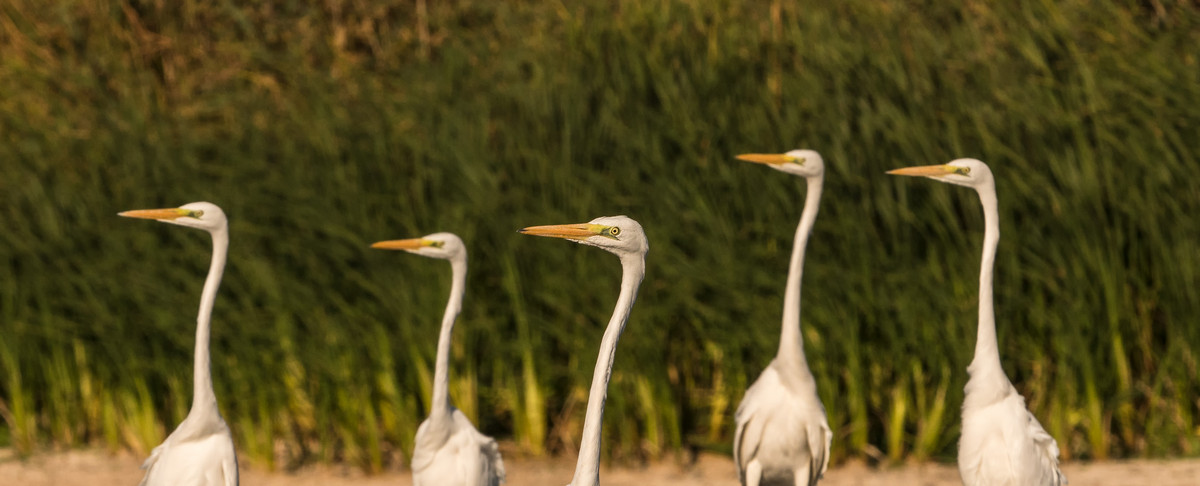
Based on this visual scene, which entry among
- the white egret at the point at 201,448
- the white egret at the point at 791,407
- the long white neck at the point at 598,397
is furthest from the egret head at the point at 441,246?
the long white neck at the point at 598,397

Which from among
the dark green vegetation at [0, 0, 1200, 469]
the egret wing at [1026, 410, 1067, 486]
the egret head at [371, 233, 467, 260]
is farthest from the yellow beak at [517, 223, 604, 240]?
the dark green vegetation at [0, 0, 1200, 469]

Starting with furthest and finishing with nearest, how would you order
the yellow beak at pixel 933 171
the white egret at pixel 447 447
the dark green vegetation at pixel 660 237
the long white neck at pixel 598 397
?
the dark green vegetation at pixel 660 237 < the white egret at pixel 447 447 < the yellow beak at pixel 933 171 < the long white neck at pixel 598 397

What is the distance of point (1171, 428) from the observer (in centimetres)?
798

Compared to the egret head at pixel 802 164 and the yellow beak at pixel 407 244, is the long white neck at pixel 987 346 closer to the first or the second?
the egret head at pixel 802 164

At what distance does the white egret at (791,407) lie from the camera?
6.55m

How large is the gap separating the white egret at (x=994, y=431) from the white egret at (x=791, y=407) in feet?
3.22

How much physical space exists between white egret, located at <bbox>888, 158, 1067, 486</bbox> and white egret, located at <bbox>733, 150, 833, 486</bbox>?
0.98 meters

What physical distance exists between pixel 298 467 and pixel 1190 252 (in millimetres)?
5218

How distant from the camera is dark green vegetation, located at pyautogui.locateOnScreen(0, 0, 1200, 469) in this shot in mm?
8039

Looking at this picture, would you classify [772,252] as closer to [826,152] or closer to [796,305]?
[826,152]

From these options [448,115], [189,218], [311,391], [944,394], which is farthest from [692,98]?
[189,218]

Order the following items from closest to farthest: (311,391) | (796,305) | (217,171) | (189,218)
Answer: (189,218)
(796,305)
(311,391)
(217,171)

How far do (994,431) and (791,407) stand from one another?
119 cm

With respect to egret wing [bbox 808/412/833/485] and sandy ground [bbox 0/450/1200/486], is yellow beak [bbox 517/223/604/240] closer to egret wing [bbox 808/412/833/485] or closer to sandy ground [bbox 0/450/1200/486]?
egret wing [bbox 808/412/833/485]
